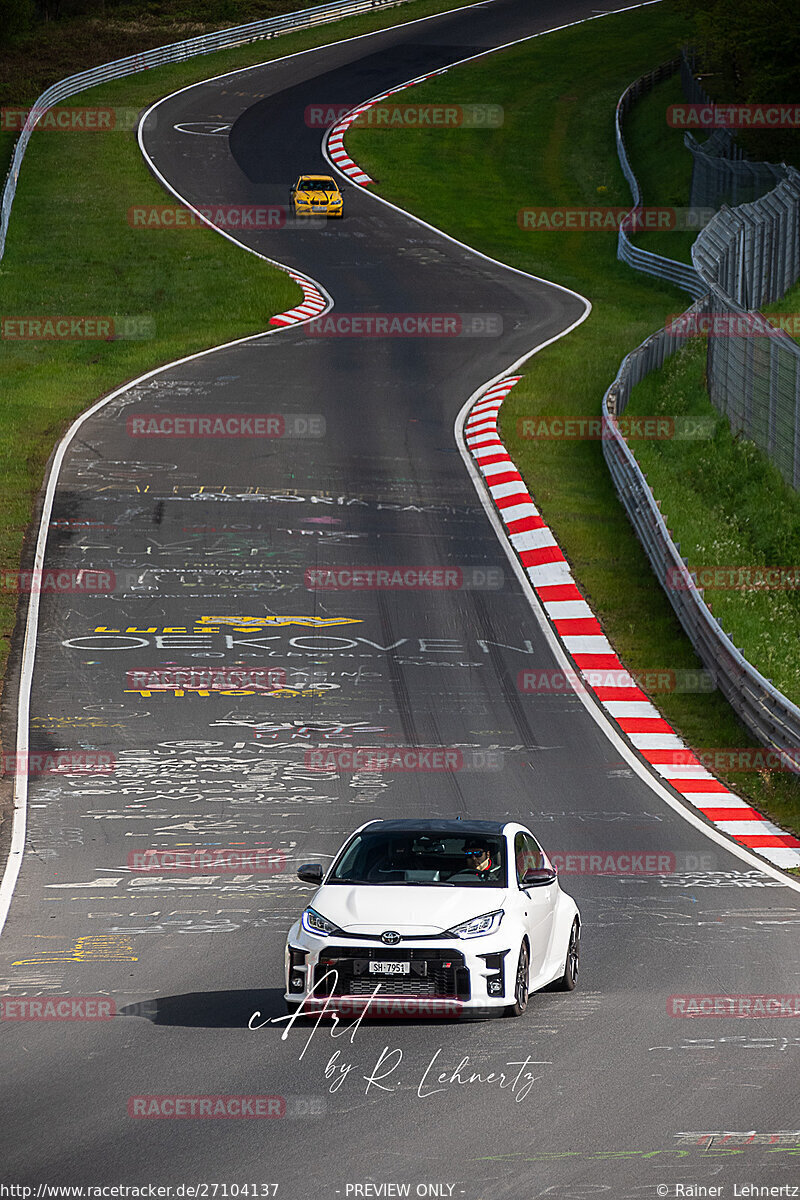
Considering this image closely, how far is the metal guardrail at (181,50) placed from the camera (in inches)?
2741

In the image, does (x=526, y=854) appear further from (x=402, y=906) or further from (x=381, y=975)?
(x=381, y=975)

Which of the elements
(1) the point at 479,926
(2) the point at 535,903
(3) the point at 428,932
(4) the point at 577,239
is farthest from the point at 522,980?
(4) the point at 577,239

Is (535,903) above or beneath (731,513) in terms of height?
above

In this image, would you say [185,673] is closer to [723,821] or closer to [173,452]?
[723,821]

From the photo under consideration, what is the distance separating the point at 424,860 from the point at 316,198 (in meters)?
49.7

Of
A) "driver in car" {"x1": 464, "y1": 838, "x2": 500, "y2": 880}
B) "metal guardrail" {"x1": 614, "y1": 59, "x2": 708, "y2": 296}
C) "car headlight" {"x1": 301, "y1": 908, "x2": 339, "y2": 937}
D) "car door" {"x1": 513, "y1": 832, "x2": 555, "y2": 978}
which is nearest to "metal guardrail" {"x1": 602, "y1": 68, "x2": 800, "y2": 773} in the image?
"metal guardrail" {"x1": 614, "y1": 59, "x2": 708, "y2": 296}

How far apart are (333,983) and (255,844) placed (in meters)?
6.16

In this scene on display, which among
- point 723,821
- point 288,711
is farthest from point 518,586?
point 723,821

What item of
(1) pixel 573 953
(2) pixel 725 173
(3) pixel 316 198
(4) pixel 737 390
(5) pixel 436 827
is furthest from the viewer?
(3) pixel 316 198

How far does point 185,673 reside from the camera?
74.6 feet

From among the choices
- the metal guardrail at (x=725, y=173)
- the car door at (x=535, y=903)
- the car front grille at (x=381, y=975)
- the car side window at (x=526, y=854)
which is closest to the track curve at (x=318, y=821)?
the car front grille at (x=381, y=975)

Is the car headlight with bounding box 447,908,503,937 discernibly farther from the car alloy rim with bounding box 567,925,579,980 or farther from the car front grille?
the car alloy rim with bounding box 567,925,579,980

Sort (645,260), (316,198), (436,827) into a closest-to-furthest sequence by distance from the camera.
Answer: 1. (436,827)
2. (645,260)
3. (316,198)

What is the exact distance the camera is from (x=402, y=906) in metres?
11.0
